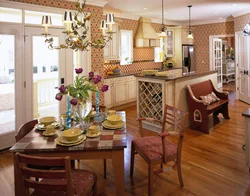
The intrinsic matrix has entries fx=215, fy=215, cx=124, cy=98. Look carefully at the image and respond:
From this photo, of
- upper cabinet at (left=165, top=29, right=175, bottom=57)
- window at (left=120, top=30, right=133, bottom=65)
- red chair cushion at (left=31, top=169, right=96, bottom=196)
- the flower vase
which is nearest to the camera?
red chair cushion at (left=31, top=169, right=96, bottom=196)

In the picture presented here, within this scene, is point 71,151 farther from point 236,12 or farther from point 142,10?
point 236,12

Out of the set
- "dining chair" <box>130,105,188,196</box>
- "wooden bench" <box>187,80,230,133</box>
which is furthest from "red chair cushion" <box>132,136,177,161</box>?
"wooden bench" <box>187,80,230,133</box>

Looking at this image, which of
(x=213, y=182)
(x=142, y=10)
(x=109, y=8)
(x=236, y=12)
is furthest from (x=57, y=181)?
(x=236, y=12)

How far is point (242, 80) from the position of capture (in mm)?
6863

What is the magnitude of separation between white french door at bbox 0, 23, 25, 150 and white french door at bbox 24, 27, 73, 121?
0.14 meters

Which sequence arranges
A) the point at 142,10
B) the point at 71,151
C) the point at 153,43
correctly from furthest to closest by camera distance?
1. the point at 153,43
2. the point at 142,10
3. the point at 71,151

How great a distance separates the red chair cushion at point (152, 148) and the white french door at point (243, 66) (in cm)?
520

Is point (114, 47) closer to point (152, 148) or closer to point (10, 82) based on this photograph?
point (10, 82)

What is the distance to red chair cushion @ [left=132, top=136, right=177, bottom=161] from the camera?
2.36 m

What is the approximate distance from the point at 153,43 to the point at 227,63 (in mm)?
4912

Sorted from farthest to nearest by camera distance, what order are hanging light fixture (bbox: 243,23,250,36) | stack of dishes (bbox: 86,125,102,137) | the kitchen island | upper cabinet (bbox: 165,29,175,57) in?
upper cabinet (bbox: 165,29,175,57) < hanging light fixture (bbox: 243,23,250,36) < the kitchen island < stack of dishes (bbox: 86,125,102,137)

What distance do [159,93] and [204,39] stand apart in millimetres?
5813

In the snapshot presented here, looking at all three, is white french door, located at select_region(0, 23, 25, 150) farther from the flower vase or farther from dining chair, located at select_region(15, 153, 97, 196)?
dining chair, located at select_region(15, 153, 97, 196)

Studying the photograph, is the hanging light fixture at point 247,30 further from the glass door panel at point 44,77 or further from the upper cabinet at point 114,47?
the glass door panel at point 44,77
